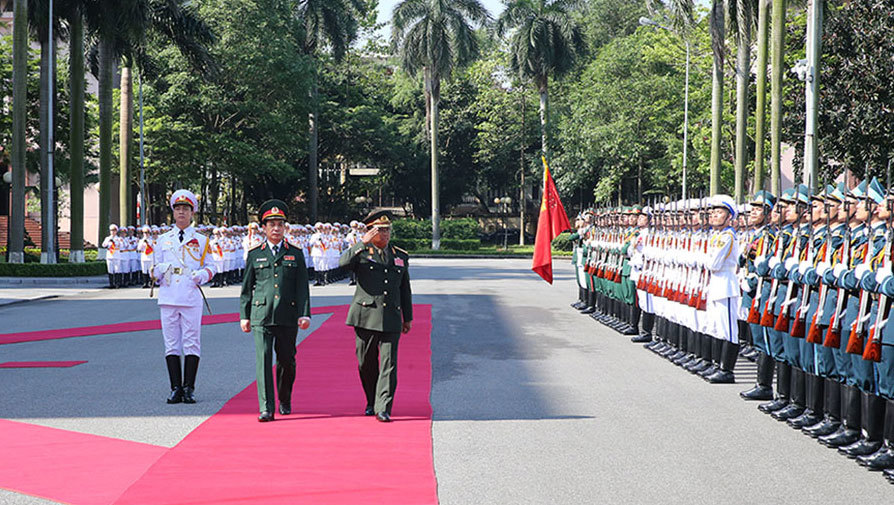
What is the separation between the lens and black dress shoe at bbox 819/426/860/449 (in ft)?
25.6

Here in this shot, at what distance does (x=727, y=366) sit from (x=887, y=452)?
418cm

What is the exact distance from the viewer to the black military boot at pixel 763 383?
10133 mm

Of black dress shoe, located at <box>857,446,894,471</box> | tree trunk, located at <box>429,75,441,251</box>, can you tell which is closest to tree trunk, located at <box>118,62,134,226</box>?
tree trunk, located at <box>429,75,441,251</box>

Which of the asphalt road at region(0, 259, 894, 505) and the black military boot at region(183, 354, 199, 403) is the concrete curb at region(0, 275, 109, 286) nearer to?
the asphalt road at region(0, 259, 894, 505)

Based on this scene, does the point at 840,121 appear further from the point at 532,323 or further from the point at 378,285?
the point at 378,285

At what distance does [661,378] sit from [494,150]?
56.7 meters

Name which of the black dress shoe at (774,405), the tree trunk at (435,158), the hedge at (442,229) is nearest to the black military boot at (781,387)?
the black dress shoe at (774,405)

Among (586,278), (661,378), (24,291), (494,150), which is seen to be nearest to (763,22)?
(586,278)

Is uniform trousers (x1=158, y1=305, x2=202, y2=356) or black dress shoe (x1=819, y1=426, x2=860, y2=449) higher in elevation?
uniform trousers (x1=158, y1=305, x2=202, y2=356)

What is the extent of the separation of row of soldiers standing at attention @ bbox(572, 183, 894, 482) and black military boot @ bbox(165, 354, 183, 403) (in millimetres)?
5294

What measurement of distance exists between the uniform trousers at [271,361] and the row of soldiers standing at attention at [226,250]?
1733 cm

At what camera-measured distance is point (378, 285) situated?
8.84 metres

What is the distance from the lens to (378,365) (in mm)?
9094

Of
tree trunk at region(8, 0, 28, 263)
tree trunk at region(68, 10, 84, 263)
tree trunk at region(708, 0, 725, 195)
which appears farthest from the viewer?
tree trunk at region(708, 0, 725, 195)
